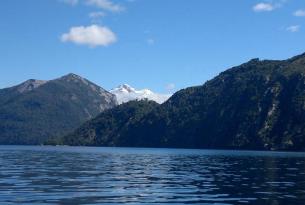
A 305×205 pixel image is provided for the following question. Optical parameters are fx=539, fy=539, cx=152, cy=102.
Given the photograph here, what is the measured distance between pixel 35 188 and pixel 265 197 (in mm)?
20324

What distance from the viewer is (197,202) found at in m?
40.2

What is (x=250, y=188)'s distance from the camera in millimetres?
51781

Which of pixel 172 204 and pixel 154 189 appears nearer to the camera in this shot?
pixel 172 204

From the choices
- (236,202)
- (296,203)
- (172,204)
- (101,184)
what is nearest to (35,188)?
(101,184)

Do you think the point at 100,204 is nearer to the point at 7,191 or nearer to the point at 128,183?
the point at 7,191

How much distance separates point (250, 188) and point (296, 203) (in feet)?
39.6

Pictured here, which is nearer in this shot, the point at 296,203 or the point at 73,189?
the point at 296,203

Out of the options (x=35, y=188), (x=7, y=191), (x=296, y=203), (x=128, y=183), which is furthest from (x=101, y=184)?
(x=296, y=203)

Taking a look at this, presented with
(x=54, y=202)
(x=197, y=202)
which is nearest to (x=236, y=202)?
(x=197, y=202)

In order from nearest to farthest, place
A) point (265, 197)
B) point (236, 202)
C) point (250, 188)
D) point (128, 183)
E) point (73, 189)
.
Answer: point (236, 202) < point (265, 197) < point (73, 189) < point (250, 188) < point (128, 183)

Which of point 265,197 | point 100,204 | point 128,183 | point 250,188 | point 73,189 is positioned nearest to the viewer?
point 100,204

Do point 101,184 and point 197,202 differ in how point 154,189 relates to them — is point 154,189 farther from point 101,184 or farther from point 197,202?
point 197,202

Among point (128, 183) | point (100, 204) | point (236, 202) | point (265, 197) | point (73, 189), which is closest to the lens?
point (100, 204)

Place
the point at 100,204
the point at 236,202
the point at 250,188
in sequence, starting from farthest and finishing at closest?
the point at 250,188 → the point at 236,202 → the point at 100,204
